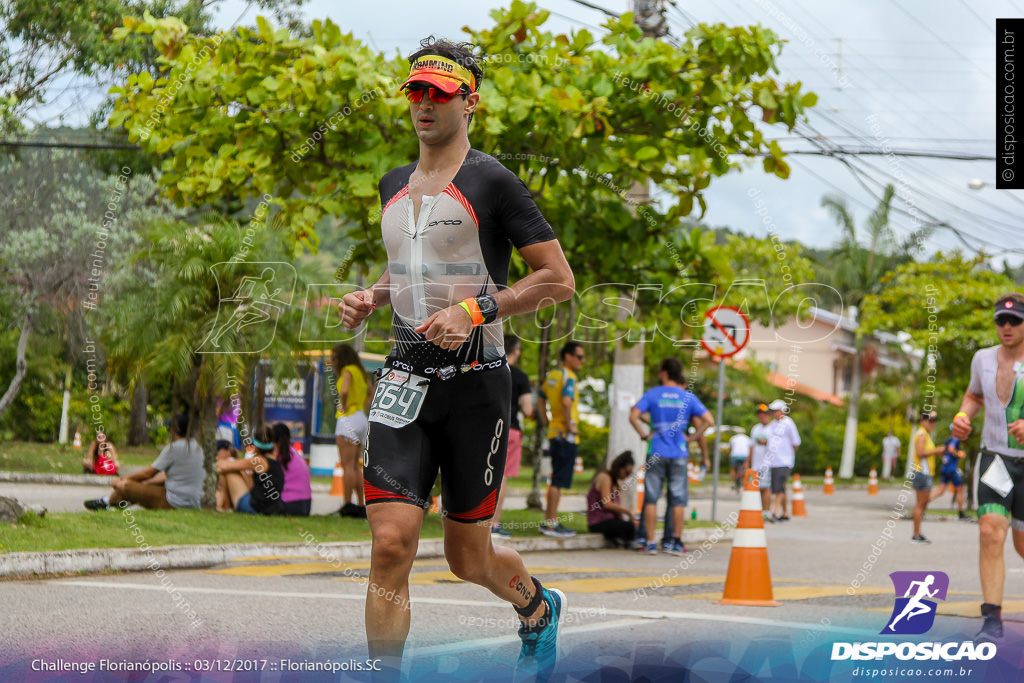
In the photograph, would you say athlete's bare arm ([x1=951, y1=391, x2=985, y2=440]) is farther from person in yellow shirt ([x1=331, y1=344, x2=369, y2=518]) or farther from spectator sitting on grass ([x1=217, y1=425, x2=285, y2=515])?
spectator sitting on grass ([x1=217, y1=425, x2=285, y2=515])

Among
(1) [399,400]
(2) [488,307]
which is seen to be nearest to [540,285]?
(2) [488,307]

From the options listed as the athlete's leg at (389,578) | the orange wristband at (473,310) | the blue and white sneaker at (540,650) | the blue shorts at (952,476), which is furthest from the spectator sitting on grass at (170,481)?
the blue shorts at (952,476)

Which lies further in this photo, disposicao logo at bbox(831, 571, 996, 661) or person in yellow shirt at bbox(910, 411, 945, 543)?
person in yellow shirt at bbox(910, 411, 945, 543)

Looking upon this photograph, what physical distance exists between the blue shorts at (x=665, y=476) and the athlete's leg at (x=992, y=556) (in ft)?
17.4

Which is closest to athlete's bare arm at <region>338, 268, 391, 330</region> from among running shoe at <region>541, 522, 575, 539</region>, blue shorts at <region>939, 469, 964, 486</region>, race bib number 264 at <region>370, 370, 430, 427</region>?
race bib number 264 at <region>370, 370, 430, 427</region>

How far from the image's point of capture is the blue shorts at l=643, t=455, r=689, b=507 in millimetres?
11992

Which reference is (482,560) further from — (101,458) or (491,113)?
(101,458)

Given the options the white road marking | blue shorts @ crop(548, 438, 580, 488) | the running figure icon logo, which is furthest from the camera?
blue shorts @ crop(548, 438, 580, 488)

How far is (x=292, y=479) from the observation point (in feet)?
39.1

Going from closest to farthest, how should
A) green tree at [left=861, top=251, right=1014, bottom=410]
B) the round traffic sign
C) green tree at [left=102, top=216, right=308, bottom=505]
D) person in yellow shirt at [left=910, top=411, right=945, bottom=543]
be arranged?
green tree at [left=102, top=216, right=308, bottom=505] < the round traffic sign < person in yellow shirt at [left=910, top=411, right=945, bottom=543] < green tree at [left=861, top=251, right=1014, bottom=410]

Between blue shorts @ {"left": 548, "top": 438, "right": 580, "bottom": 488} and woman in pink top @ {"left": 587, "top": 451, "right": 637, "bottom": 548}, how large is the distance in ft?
1.04

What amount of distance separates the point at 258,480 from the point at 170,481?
0.89 metres

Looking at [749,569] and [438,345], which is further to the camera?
[749,569]

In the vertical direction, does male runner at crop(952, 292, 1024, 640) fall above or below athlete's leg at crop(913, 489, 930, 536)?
above
